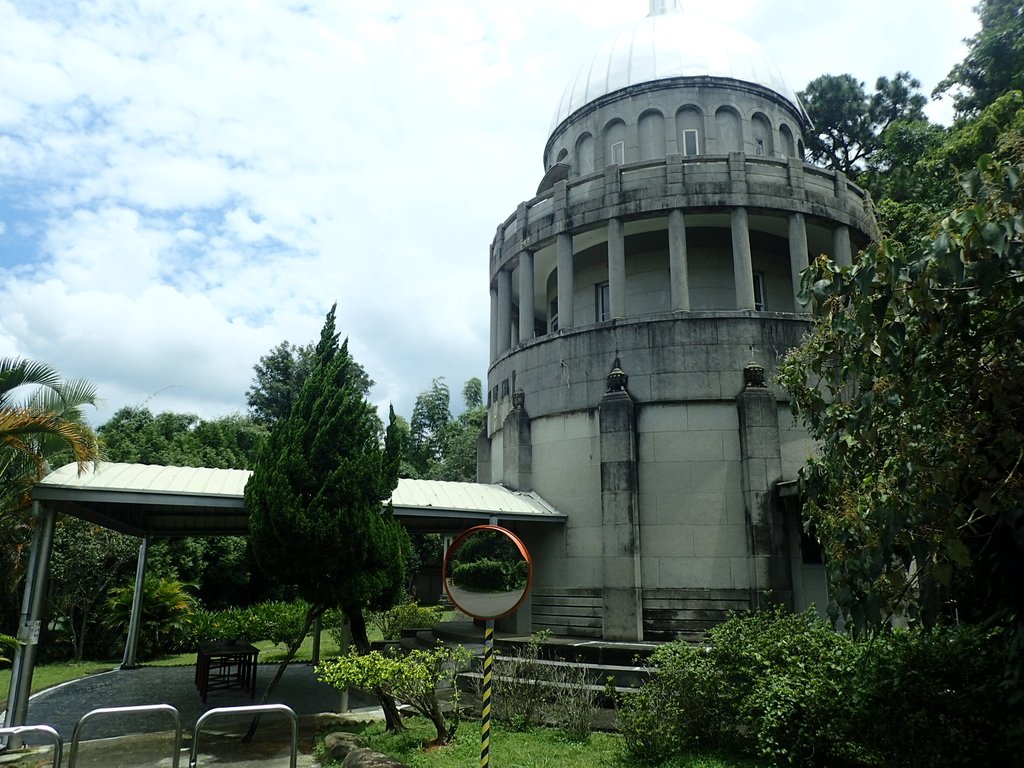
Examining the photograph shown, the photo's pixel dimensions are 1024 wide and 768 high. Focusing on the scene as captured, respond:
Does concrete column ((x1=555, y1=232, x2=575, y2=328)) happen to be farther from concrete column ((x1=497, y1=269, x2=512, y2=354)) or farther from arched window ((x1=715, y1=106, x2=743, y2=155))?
arched window ((x1=715, y1=106, x2=743, y2=155))

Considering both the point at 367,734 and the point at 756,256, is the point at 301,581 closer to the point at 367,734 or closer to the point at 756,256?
the point at 367,734

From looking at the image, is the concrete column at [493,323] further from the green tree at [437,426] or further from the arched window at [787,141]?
the green tree at [437,426]

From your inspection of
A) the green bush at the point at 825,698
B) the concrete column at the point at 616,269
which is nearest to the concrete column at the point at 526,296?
the concrete column at the point at 616,269

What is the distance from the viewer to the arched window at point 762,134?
67.3ft

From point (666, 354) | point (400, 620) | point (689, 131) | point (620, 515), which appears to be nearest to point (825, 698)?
point (620, 515)

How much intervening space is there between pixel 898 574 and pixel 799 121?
19.3 m

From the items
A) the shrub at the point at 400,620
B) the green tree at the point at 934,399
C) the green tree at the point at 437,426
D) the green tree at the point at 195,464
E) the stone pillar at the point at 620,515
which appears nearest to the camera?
the green tree at the point at 934,399

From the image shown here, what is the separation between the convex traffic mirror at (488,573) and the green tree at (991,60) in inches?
731

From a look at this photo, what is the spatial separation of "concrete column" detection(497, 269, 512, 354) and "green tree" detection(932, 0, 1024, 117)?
1343 cm

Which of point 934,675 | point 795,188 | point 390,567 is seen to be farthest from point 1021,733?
point 795,188

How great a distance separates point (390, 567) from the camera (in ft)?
36.3

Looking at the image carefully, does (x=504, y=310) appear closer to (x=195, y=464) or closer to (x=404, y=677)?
(x=404, y=677)

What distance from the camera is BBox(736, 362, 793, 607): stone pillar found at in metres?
14.2

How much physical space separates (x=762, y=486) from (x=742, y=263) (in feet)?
16.5
